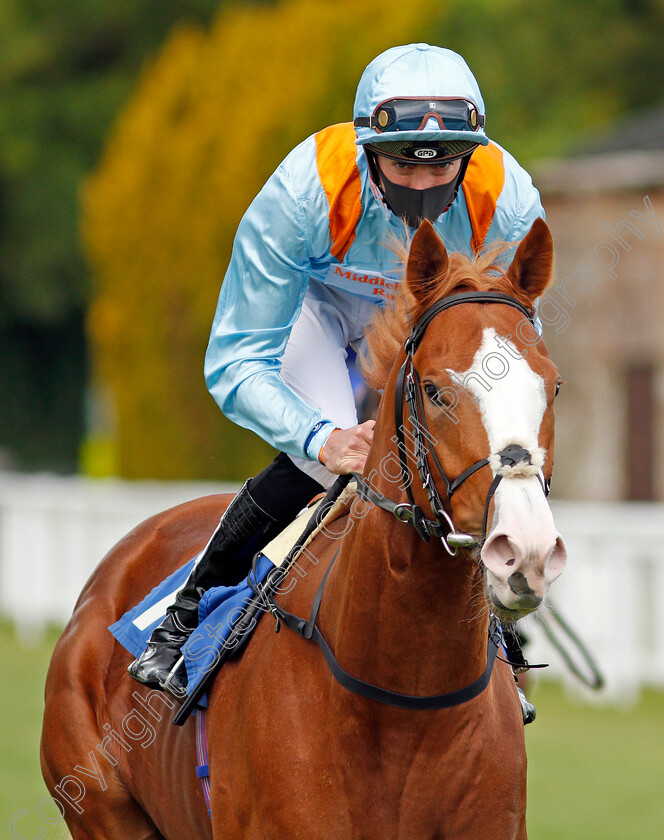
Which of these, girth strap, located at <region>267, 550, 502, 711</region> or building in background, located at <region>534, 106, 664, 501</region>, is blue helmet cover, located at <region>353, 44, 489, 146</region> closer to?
girth strap, located at <region>267, 550, 502, 711</region>

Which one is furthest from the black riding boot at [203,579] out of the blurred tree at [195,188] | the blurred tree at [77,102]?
the blurred tree at [77,102]

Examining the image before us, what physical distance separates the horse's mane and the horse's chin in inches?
26.4

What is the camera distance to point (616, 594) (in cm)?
859

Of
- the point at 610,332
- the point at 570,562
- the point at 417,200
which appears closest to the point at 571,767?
the point at 570,562

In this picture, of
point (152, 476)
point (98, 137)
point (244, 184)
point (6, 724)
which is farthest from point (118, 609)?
point (98, 137)

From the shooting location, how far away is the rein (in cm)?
254

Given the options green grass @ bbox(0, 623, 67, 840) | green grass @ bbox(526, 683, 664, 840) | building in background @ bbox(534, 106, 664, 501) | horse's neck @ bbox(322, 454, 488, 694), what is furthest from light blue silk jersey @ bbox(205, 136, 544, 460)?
building in background @ bbox(534, 106, 664, 501)

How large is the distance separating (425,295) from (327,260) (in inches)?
30.8

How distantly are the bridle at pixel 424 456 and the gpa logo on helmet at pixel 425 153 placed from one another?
0.60 metres

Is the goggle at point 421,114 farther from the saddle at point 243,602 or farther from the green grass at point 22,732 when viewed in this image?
the green grass at point 22,732

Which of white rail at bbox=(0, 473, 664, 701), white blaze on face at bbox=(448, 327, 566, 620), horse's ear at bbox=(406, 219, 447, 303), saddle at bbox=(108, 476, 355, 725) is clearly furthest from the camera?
white rail at bbox=(0, 473, 664, 701)

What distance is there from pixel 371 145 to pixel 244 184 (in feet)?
33.7

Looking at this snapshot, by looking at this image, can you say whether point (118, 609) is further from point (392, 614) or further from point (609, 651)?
point (609, 651)

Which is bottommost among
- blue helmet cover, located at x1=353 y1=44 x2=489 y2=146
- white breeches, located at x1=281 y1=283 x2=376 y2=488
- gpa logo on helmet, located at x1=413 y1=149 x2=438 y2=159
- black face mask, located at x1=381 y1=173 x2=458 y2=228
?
white breeches, located at x1=281 y1=283 x2=376 y2=488
